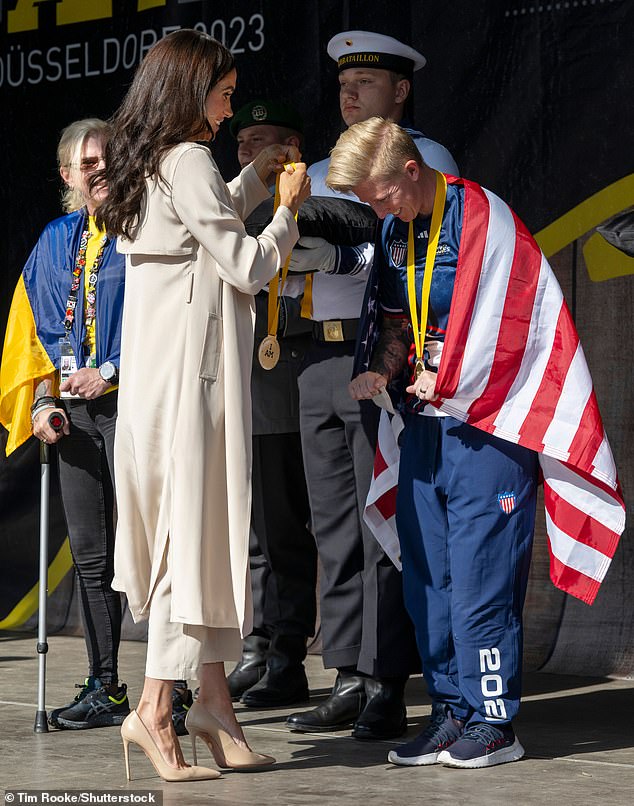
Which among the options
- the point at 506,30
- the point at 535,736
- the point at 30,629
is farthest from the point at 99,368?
the point at 30,629

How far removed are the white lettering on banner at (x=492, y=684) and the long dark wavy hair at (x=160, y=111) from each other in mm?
1273

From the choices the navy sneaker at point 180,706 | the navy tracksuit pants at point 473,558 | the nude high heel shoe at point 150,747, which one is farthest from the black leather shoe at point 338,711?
the nude high heel shoe at point 150,747

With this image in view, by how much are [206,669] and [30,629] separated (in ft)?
9.06

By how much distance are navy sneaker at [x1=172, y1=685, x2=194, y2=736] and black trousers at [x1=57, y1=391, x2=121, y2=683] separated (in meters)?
0.22

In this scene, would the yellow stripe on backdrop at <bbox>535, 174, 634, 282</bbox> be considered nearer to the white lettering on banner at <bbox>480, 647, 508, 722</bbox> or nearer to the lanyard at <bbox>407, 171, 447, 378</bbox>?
the lanyard at <bbox>407, 171, 447, 378</bbox>

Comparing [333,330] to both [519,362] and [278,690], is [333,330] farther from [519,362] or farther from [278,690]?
[278,690]

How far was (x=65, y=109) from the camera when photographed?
5.74 m

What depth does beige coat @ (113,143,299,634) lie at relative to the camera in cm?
318

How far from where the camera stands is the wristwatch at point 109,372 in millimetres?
3922

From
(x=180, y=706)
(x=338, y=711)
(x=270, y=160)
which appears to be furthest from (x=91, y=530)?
(x=270, y=160)

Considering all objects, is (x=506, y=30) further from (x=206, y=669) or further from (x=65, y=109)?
(x=206, y=669)

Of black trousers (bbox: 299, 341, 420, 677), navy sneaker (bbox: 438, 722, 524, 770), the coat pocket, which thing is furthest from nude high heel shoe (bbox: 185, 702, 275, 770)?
the coat pocket

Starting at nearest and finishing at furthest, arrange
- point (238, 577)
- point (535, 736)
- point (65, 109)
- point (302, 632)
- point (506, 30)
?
point (238, 577) → point (535, 736) → point (302, 632) → point (506, 30) → point (65, 109)

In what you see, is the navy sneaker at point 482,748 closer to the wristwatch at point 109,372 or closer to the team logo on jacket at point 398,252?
the team logo on jacket at point 398,252
